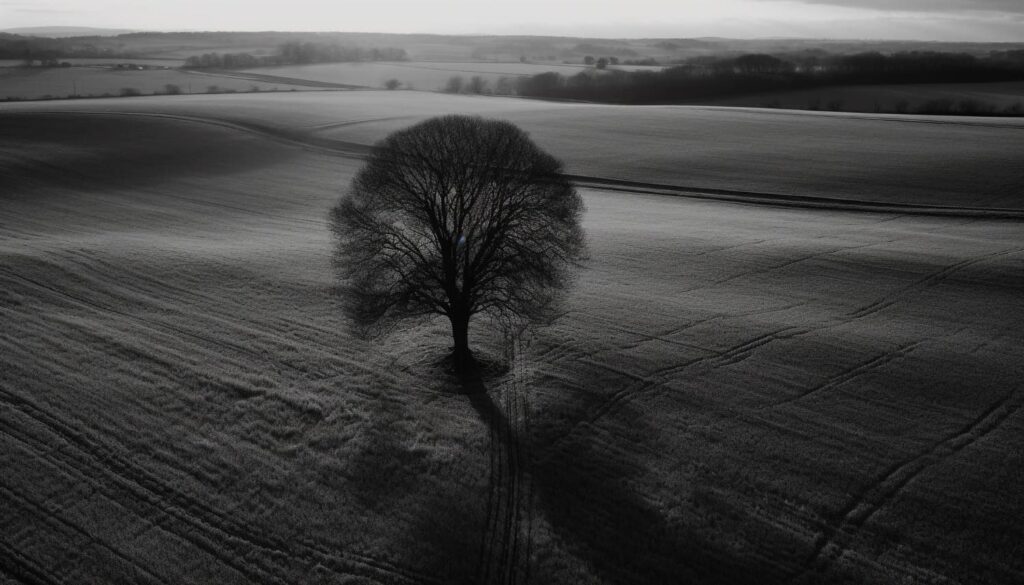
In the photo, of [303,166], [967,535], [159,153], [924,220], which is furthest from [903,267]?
[159,153]

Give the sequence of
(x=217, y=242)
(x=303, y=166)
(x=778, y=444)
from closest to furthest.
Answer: (x=778, y=444), (x=217, y=242), (x=303, y=166)

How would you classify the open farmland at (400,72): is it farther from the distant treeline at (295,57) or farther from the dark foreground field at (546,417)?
the dark foreground field at (546,417)

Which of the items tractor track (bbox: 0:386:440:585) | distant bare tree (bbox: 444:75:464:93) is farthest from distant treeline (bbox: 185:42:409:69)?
tractor track (bbox: 0:386:440:585)

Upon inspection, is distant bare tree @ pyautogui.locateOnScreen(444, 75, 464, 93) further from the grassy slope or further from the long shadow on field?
the long shadow on field

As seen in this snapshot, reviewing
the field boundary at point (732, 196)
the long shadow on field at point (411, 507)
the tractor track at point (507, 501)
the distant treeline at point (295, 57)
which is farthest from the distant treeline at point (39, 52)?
the tractor track at point (507, 501)

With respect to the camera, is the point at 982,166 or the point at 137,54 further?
the point at 137,54

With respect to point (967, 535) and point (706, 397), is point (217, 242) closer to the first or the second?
point (706, 397)

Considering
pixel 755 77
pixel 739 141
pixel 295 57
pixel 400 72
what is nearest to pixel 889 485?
pixel 739 141

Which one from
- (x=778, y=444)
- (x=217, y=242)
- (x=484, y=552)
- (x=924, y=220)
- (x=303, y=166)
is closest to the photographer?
(x=484, y=552)
